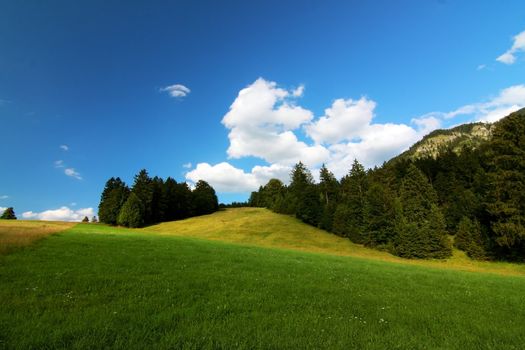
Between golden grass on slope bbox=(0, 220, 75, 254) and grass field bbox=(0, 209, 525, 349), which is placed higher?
golden grass on slope bbox=(0, 220, 75, 254)

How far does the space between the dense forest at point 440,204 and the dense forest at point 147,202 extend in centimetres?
3492

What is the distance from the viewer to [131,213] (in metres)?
90.8

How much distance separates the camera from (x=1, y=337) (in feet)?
20.2

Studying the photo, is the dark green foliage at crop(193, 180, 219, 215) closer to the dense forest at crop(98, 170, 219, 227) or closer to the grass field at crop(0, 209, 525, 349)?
the dense forest at crop(98, 170, 219, 227)

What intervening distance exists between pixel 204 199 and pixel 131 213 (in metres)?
40.5

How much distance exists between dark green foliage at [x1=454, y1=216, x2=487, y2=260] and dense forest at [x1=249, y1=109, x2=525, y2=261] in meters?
0.14

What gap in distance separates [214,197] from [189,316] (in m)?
133

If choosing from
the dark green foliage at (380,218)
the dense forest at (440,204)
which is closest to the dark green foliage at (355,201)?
the dense forest at (440,204)

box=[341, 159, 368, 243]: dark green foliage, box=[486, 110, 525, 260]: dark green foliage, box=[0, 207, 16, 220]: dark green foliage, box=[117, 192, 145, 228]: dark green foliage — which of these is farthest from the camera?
box=[0, 207, 16, 220]: dark green foliage

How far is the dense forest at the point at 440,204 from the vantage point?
44594 millimetres

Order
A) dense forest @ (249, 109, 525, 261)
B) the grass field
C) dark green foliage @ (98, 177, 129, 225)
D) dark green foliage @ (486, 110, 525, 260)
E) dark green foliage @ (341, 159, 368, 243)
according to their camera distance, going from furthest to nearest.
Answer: dark green foliage @ (98, 177, 129, 225) → dark green foliage @ (341, 159, 368, 243) → dense forest @ (249, 109, 525, 261) → dark green foliage @ (486, 110, 525, 260) → the grass field

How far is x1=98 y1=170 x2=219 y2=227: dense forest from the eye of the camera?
9219cm

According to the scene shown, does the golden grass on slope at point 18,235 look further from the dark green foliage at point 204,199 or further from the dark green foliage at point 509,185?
the dark green foliage at point 204,199

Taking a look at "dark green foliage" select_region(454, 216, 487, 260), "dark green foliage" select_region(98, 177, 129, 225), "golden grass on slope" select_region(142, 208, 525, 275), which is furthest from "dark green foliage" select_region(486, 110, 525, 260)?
"dark green foliage" select_region(98, 177, 129, 225)
